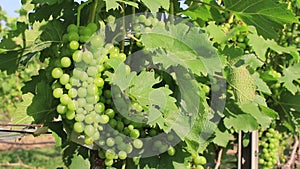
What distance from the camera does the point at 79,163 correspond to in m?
1.61

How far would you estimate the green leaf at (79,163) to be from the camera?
160cm

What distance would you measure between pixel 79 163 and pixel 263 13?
0.86 m

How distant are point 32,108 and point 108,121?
0.81 feet

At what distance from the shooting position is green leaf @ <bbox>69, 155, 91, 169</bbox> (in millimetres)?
1604

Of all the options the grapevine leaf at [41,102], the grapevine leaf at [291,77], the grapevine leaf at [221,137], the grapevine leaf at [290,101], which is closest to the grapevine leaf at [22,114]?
the grapevine leaf at [41,102]

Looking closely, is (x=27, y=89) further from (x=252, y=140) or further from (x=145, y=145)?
(x=252, y=140)

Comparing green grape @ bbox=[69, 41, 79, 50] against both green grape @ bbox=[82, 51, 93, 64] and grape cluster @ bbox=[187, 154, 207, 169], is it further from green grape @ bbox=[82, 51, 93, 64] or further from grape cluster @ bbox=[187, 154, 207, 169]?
grape cluster @ bbox=[187, 154, 207, 169]

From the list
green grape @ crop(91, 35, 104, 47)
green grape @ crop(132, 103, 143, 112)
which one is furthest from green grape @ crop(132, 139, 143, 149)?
green grape @ crop(91, 35, 104, 47)

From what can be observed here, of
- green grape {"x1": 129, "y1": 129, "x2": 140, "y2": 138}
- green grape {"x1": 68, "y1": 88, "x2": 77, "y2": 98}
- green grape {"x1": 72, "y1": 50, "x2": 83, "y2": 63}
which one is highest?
green grape {"x1": 72, "y1": 50, "x2": 83, "y2": 63}

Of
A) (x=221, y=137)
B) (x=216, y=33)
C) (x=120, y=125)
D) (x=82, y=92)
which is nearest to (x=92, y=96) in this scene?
(x=82, y=92)

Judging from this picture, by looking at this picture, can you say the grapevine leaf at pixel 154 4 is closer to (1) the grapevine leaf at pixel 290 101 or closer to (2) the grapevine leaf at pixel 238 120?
(2) the grapevine leaf at pixel 238 120

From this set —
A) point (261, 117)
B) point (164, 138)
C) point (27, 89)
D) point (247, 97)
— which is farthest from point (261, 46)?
point (27, 89)

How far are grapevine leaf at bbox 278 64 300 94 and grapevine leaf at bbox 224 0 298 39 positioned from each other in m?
0.79

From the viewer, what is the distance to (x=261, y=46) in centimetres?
246
